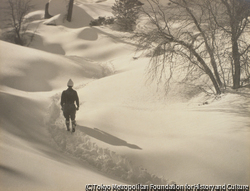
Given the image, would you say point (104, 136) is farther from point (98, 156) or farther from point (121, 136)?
point (98, 156)

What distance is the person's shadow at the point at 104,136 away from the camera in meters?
5.90

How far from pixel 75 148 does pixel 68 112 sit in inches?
38.5

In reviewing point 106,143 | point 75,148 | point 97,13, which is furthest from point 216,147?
point 97,13

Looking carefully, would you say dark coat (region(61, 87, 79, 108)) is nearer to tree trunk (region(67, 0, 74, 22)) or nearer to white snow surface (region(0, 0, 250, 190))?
white snow surface (region(0, 0, 250, 190))

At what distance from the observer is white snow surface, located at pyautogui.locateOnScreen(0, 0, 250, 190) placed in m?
3.88

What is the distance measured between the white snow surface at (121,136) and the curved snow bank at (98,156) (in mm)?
20

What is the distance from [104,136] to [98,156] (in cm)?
90

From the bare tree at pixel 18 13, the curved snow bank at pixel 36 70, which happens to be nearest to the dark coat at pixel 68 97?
the curved snow bank at pixel 36 70

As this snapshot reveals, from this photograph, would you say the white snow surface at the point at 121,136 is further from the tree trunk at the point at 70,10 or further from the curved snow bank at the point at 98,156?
the tree trunk at the point at 70,10

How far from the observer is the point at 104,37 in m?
22.4

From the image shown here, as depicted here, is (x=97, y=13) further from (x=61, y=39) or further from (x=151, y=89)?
(x=151, y=89)

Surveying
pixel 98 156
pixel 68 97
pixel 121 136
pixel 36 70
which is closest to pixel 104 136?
pixel 121 136

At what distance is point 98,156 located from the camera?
548cm

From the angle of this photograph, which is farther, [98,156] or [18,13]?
[18,13]
